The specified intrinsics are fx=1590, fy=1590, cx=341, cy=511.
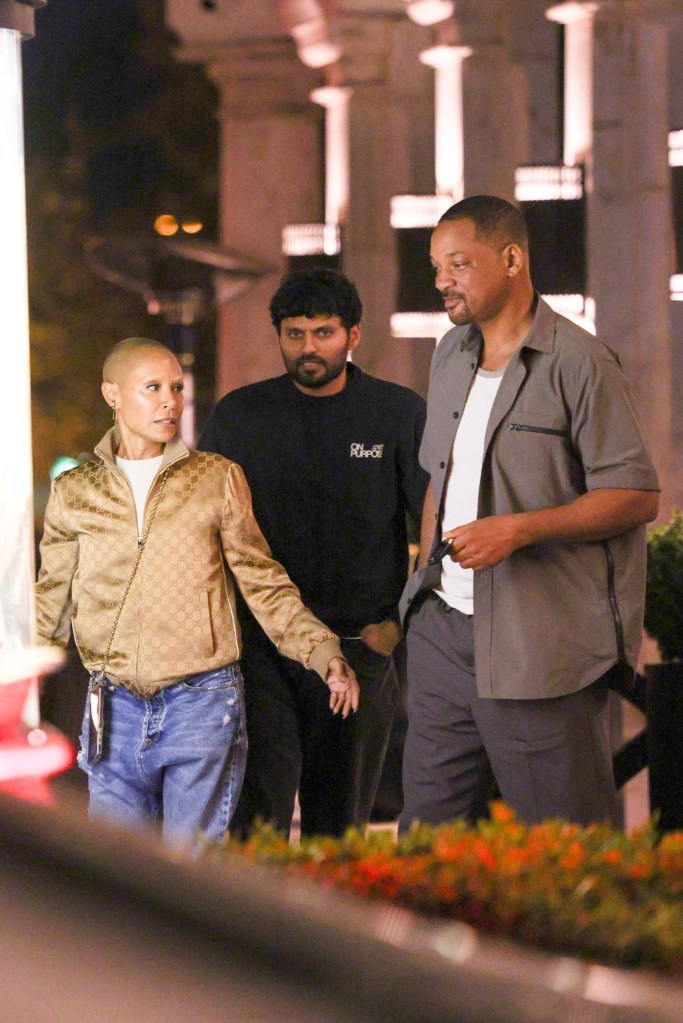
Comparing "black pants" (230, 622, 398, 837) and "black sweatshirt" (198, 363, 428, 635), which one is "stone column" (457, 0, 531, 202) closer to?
"black sweatshirt" (198, 363, 428, 635)

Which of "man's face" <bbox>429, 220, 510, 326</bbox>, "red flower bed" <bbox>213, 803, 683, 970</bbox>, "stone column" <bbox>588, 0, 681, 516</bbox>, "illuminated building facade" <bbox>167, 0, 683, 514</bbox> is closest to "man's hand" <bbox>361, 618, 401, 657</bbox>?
"man's face" <bbox>429, 220, 510, 326</bbox>

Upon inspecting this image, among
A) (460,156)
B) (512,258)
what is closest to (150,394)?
(512,258)

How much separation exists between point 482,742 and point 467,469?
67cm

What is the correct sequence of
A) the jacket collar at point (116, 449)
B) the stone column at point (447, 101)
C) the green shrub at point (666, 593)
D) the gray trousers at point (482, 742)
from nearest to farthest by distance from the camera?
the gray trousers at point (482, 742), the jacket collar at point (116, 449), the green shrub at point (666, 593), the stone column at point (447, 101)

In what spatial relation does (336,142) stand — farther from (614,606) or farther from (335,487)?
(614,606)

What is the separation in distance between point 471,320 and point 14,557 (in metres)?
1.23

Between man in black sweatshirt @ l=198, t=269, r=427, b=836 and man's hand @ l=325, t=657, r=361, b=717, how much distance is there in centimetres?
69

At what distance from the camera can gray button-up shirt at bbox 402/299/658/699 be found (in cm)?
351

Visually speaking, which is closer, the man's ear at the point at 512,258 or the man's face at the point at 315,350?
the man's ear at the point at 512,258

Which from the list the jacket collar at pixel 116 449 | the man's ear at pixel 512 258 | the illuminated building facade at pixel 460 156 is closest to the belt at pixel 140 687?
the jacket collar at pixel 116 449

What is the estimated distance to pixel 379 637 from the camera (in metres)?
4.52

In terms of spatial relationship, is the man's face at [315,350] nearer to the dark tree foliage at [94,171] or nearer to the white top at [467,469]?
the white top at [467,469]

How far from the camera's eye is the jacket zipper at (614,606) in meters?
3.54

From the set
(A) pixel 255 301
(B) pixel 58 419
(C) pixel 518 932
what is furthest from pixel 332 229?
(C) pixel 518 932
